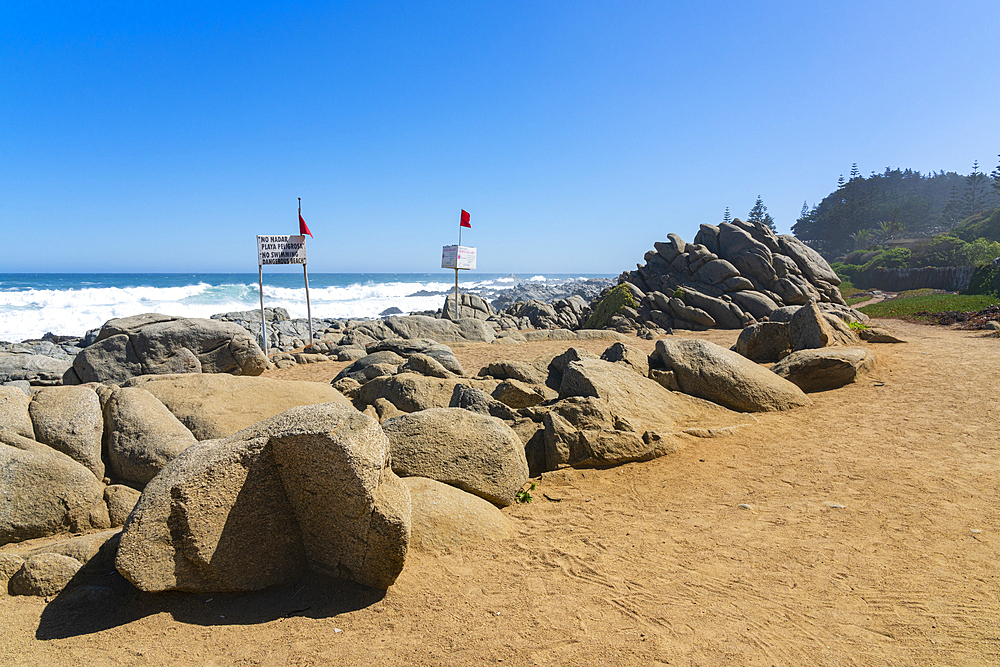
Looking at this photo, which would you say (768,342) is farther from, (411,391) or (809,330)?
(411,391)

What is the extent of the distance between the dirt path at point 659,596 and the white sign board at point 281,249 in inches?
556

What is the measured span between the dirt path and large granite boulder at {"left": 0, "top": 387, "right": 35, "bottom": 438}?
187 centimetres

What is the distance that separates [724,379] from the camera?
27.6ft

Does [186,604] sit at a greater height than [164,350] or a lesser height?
lesser

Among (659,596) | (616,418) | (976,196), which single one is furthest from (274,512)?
(976,196)

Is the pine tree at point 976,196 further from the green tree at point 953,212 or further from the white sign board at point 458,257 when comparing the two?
the white sign board at point 458,257

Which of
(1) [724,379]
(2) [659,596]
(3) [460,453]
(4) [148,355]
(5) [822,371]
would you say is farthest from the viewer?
(4) [148,355]

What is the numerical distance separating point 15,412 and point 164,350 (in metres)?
5.69

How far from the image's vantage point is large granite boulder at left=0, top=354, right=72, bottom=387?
32.1 ft

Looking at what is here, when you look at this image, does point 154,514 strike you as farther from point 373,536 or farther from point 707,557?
point 707,557

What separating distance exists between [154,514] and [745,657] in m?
3.73

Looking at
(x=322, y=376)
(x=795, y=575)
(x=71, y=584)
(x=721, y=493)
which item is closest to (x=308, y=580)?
(x=71, y=584)

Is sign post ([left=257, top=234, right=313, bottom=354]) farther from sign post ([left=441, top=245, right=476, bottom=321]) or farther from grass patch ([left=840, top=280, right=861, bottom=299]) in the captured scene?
grass patch ([left=840, top=280, right=861, bottom=299])

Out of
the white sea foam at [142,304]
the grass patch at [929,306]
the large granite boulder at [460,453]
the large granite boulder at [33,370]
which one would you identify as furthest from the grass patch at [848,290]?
the large granite boulder at [33,370]
